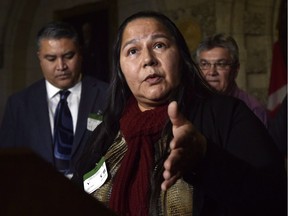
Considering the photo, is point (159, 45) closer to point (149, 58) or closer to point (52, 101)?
point (149, 58)

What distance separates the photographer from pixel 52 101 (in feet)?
7.51

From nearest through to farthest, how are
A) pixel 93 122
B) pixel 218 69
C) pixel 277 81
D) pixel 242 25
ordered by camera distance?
pixel 93 122 → pixel 218 69 → pixel 277 81 → pixel 242 25

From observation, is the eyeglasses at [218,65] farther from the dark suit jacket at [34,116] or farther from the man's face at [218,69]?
the dark suit jacket at [34,116]

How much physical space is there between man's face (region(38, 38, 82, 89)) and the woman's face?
98cm

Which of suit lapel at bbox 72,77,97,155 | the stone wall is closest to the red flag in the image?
the stone wall

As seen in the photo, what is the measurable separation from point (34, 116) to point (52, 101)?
0.11 metres

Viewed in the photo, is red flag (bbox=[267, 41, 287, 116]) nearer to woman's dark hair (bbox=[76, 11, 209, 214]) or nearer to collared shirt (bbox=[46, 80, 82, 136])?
collared shirt (bbox=[46, 80, 82, 136])

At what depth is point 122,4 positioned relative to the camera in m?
4.98

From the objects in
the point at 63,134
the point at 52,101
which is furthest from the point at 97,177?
the point at 52,101

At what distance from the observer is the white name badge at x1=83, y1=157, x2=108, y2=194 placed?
4.12 ft

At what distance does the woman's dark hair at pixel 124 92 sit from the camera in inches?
50.0

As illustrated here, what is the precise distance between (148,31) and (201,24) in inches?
114

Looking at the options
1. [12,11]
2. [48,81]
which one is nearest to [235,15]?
[48,81]

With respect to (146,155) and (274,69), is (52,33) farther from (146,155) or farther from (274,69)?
(274,69)
